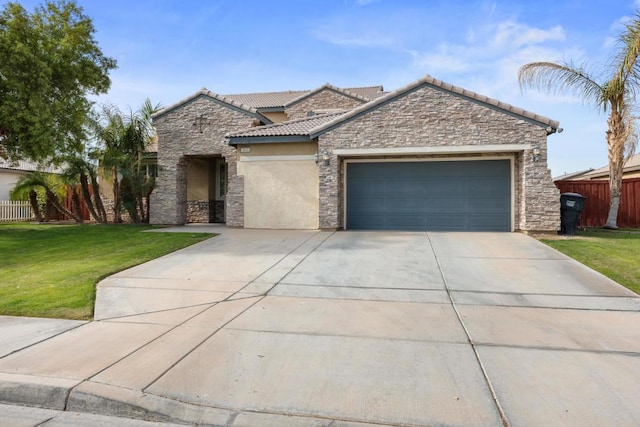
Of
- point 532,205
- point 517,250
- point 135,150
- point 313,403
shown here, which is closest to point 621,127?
point 532,205

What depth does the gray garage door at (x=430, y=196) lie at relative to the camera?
531 inches

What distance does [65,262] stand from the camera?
8.89m

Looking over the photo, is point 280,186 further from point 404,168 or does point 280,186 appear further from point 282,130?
point 404,168

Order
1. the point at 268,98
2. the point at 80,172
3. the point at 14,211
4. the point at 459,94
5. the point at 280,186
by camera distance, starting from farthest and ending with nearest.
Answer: the point at 268,98 < the point at 14,211 < the point at 80,172 < the point at 280,186 < the point at 459,94

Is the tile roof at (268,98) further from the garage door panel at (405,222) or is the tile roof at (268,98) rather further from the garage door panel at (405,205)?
the garage door panel at (405,222)

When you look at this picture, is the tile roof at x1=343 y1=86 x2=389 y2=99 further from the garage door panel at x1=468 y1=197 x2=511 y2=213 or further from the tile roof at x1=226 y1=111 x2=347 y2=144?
the garage door panel at x1=468 y1=197 x2=511 y2=213

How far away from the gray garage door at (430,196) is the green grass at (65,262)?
5.77 metres

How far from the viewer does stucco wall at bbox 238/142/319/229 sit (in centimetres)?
1430

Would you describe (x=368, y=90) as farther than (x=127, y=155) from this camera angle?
Yes

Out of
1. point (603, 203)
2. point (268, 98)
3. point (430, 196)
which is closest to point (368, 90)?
point (268, 98)

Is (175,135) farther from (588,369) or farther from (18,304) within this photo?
(588,369)

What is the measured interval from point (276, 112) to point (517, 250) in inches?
584

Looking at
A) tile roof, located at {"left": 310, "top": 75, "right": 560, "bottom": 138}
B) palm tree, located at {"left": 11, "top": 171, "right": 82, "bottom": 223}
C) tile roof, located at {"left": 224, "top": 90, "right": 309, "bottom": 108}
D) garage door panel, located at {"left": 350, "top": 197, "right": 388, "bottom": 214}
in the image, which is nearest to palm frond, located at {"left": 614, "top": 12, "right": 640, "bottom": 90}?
tile roof, located at {"left": 310, "top": 75, "right": 560, "bottom": 138}

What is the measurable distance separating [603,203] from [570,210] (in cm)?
412
